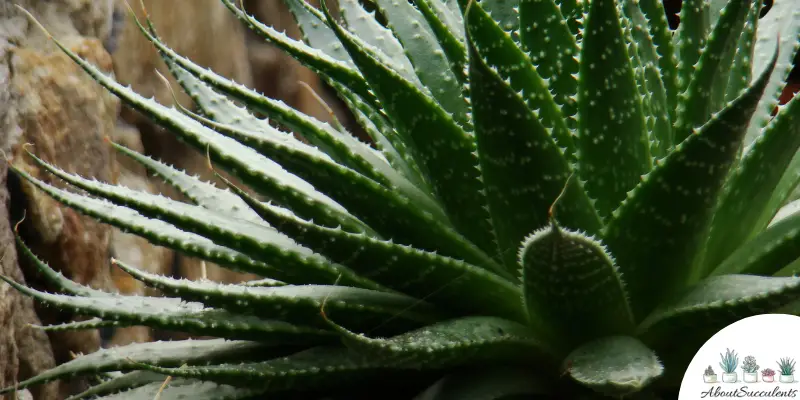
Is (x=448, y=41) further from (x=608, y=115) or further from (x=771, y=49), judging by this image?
(x=771, y=49)

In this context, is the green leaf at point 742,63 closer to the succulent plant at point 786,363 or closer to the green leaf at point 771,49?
the green leaf at point 771,49

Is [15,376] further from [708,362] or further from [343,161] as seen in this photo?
[708,362]

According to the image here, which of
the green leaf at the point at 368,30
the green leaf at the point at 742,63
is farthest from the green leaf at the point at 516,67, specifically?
the green leaf at the point at 368,30

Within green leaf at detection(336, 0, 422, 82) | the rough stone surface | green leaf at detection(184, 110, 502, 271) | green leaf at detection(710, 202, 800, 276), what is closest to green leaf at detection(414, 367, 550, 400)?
green leaf at detection(184, 110, 502, 271)

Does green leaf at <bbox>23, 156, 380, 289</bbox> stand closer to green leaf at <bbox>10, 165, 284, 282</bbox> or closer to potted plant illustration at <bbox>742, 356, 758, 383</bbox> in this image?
green leaf at <bbox>10, 165, 284, 282</bbox>

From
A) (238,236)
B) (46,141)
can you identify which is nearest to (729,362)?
(238,236)

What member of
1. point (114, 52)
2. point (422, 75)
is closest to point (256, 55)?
point (114, 52)
